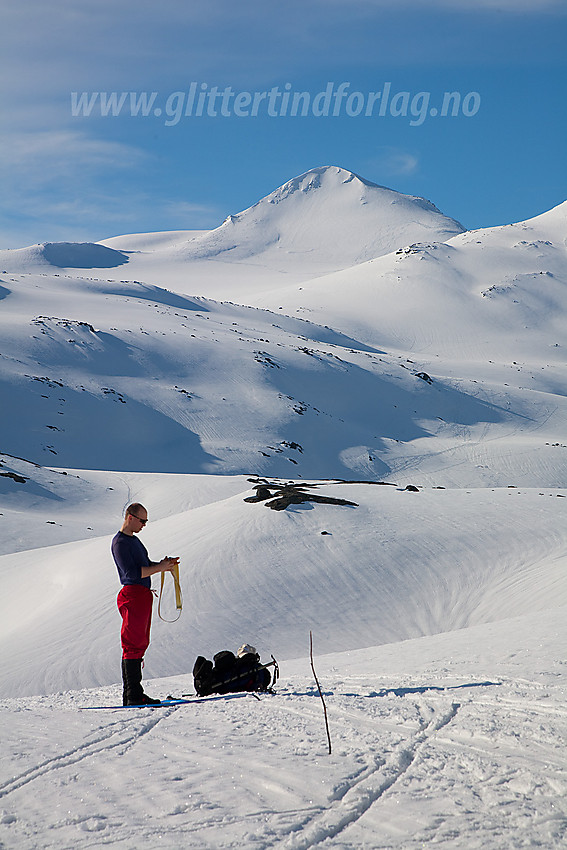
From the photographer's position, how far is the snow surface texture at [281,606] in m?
3.18

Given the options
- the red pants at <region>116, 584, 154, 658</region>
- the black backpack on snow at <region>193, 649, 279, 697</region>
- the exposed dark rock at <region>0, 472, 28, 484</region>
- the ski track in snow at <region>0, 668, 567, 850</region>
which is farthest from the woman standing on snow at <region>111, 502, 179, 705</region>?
the exposed dark rock at <region>0, 472, 28, 484</region>

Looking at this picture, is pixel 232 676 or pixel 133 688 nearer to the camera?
pixel 133 688

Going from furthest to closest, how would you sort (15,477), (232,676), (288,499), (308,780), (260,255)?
(260,255)
(15,477)
(288,499)
(232,676)
(308,780)

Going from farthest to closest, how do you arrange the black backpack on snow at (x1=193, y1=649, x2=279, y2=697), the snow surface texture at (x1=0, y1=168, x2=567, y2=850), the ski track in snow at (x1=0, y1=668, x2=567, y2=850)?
1. the black backpack on snow at (x1=193, y1=649, x2=279, y2=697)
2. the snow surface texture at (x1=0, y1=168, x2=567, y2=850)
3. the ski track in snow at (x1=0, y1=668, x2=567, y2=850)

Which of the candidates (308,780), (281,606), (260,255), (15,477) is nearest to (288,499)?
(281,606)

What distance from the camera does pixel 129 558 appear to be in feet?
19.6

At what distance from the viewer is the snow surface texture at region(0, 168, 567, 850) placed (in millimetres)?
3176

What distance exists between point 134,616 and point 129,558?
0.55m

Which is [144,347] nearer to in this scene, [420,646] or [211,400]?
[211,400]

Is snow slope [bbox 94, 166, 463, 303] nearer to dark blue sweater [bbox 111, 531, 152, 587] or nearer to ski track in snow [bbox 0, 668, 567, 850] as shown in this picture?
dark blue sweater [bbox 111, 531, 152, 587]

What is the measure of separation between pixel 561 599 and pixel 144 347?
44637 millimetres

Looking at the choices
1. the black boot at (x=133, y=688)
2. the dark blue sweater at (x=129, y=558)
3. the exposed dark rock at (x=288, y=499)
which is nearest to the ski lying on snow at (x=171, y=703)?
the black boot at (x=133, y=688)

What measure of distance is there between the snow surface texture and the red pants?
71 centimetres

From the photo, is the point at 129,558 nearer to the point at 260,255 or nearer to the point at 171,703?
the point at 171,703
